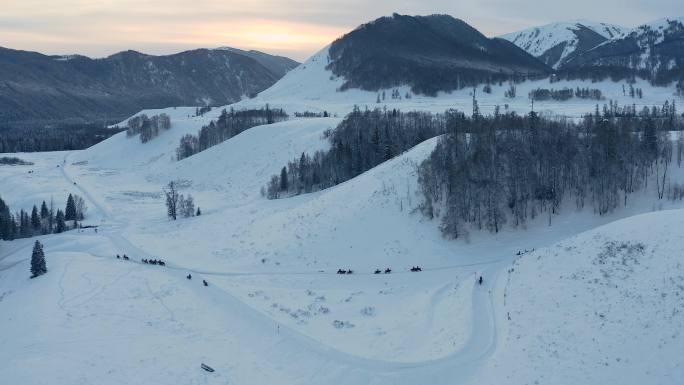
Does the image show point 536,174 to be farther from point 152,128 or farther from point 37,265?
point 152,128

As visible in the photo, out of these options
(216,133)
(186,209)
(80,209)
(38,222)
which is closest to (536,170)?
(186,209)

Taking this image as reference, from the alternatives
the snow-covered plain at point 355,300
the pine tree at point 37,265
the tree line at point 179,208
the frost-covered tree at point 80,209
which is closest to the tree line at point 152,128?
the frost-covered tree at point 80,209

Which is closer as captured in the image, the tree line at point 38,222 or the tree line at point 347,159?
the tree line at point 38,222

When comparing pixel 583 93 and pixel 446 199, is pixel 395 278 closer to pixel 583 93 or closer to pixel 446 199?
pixel 446 199

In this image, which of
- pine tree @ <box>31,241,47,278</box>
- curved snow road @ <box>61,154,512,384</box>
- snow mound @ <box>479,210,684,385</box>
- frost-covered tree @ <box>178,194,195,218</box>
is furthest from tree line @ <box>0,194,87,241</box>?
snow mound @ <box>479,210,684,385</box>

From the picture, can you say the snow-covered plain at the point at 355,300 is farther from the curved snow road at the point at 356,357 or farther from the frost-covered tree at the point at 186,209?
the frost-covered tree at the point at 186,209

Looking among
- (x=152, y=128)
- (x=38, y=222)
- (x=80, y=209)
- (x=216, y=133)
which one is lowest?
(x=38, y=222)

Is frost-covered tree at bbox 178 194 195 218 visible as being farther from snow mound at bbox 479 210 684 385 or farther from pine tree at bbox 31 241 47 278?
snow mound at bbox 479 210 684 385
